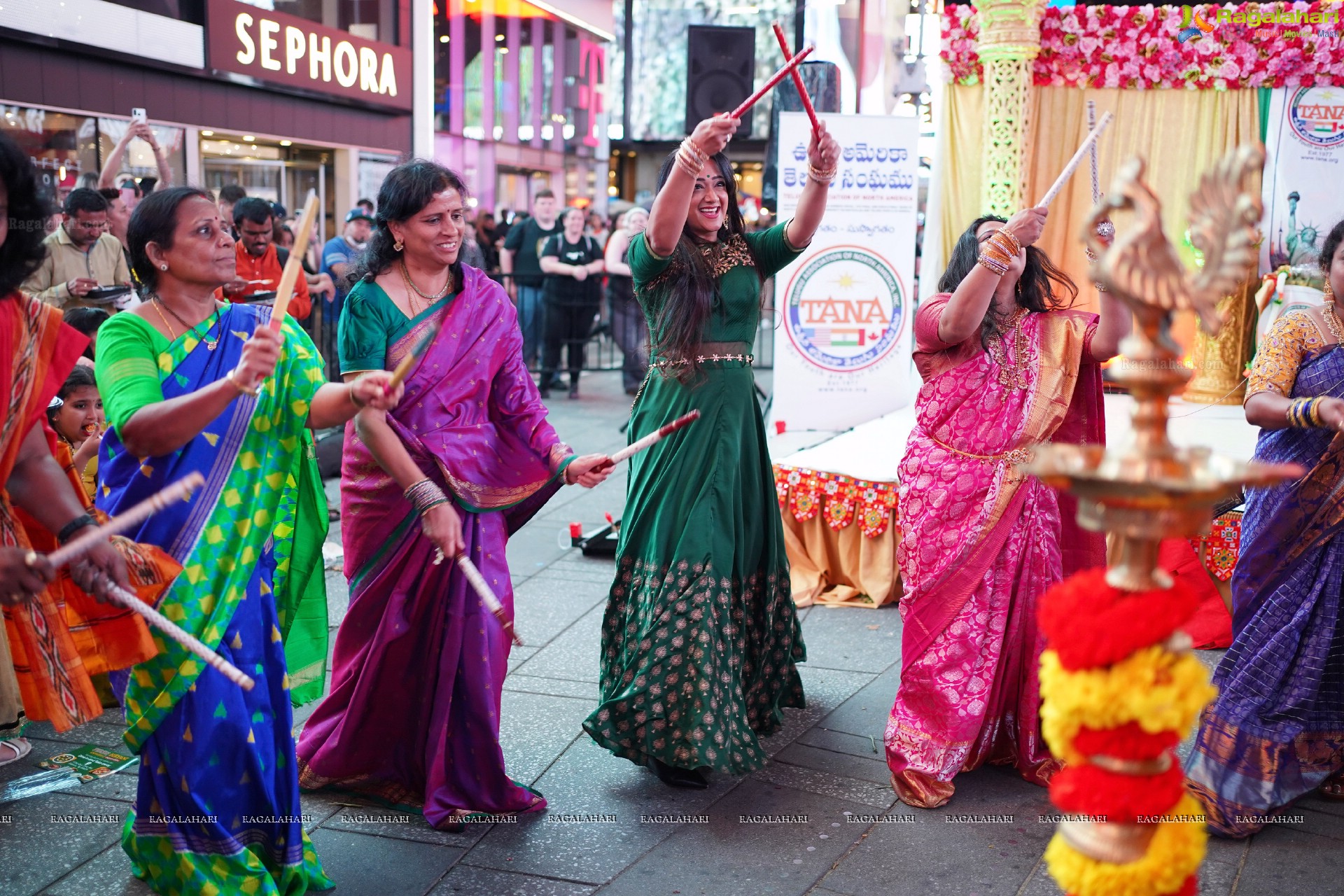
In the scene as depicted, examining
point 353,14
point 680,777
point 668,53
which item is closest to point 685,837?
point 680,777

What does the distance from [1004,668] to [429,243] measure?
6.29 ft

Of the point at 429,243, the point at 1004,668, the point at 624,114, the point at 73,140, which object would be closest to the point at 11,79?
the point at 73,140

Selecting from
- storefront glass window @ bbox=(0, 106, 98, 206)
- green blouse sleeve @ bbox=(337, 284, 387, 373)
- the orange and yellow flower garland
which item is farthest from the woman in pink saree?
storefront glass window @ bbox=(0, 106, 98, 206)

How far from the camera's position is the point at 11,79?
8.84 meters

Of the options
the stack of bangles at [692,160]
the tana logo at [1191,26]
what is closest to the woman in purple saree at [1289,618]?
the stack of bangles at [692,160]

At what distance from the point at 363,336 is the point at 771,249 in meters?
1.14

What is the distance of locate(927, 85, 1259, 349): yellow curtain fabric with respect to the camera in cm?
709

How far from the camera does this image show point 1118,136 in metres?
7.29

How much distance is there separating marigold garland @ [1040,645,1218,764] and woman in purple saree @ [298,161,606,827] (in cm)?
165

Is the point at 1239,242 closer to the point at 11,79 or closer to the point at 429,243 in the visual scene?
the point at 429,243

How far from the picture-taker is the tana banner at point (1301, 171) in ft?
22.9

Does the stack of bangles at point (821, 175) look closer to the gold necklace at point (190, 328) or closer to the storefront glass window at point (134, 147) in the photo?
the gold necklace at point (190, 328)

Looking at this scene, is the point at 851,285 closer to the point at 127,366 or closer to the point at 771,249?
the point at 771,249

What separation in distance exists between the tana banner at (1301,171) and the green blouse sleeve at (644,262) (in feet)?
17.4
